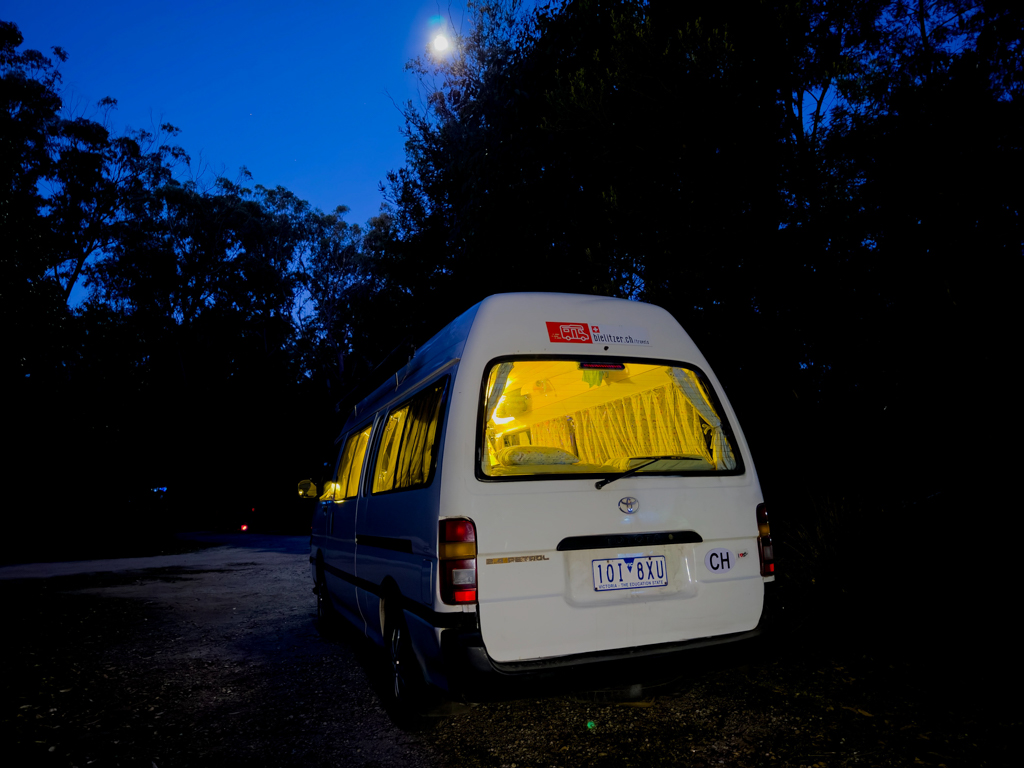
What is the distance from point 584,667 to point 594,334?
1.66 metres

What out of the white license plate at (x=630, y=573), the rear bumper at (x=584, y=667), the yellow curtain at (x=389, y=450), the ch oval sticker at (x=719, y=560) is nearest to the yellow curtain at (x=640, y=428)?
the ch oval sticker at (x=719, y=560)

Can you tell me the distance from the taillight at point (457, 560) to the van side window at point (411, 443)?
377 millimetres

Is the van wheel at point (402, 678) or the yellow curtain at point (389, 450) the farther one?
the yellow curtain at point (389, 450)

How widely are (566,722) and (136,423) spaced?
3472 cm

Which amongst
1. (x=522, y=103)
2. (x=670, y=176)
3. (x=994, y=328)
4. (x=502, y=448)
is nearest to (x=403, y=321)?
(x=522, y=103)

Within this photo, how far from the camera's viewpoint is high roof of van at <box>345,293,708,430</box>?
3.53m

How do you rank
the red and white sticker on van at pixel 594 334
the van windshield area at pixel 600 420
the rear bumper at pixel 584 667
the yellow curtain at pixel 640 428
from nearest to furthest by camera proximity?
the rear bumper at pixel 584 667 < the van windshield area at pixel 600 420 < the red and white sticker on van at pixel 594 334 < the yellow curtain at pixel 640 428

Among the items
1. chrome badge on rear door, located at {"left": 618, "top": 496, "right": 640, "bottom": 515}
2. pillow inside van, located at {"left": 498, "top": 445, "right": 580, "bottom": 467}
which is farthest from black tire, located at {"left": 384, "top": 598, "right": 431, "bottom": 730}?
chrome badge on rear door, located at {"left": 618, "top": 496, "right": 640, "bottom": 515}

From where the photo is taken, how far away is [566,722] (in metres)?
3.84

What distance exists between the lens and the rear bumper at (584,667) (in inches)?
116

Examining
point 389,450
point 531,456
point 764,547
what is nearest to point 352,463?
point 389,450

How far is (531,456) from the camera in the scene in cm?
357

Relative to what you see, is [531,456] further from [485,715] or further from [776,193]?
[776,193]

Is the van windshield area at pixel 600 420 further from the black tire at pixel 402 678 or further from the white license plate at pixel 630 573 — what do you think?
the black tire at pixel 402 678
